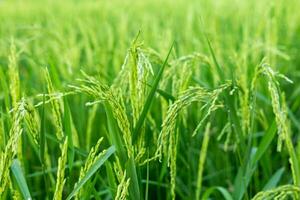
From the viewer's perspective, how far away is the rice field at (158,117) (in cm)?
106

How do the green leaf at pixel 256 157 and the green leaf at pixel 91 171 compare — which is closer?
the green leaf at pixel 91 171

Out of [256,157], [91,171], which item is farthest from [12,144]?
[256,157]

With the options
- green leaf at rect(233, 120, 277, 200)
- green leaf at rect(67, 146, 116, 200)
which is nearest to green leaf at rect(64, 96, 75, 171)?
green leaf at rect(67, 146, 116, 200)

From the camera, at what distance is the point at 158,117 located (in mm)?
1948

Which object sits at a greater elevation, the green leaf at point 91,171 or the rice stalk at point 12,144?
the rice stalk at point 12,144

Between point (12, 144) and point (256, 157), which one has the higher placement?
point (12, 144)

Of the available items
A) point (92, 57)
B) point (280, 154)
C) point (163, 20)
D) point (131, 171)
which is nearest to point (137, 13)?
point (163, 20)

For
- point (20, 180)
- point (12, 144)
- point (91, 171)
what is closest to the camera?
point (12, 144)

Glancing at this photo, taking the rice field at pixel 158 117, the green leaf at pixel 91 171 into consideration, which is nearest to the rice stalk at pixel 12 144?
the rice field at pixel 158 117

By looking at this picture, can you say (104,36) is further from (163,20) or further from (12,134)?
(12,134)

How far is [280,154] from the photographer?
1.94 meters

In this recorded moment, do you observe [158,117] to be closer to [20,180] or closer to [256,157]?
[256,157]

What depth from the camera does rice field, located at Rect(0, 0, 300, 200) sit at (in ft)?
3.46

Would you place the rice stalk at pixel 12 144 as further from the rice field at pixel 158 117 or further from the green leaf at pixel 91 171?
the green leaf at pixel 91 171
